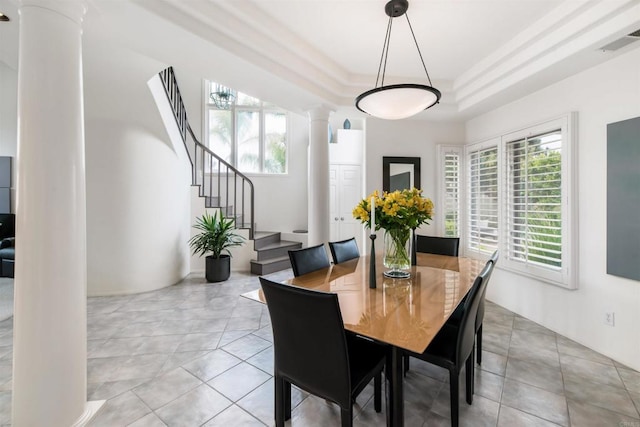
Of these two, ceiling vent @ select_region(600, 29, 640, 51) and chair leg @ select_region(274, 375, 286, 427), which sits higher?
ceiling vent @ select_region(600, 29, 640, 51)

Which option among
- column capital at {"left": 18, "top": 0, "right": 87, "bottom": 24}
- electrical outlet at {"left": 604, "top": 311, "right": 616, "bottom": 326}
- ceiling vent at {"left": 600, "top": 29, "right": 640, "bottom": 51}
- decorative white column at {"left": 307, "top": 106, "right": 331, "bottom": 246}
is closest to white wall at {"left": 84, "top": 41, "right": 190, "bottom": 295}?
column capital at {"left": 18, "top": 0, "right": 87, "bottom": 24}

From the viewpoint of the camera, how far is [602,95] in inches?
95.1

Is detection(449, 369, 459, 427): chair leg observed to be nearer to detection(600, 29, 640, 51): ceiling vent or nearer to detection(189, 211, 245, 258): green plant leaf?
detection(600, 29, 640, 51): ceiling vent

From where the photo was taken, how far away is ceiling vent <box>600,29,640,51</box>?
6.65 ft

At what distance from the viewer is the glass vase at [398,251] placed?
6.78ft

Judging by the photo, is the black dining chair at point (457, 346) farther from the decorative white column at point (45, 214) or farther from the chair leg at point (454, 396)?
the decorative white column at point (45, 214)

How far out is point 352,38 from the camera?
267 centimetres

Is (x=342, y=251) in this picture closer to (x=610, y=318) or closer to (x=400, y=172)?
(x=400, y=172)

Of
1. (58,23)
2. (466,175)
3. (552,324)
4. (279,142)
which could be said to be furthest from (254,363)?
(279,142)

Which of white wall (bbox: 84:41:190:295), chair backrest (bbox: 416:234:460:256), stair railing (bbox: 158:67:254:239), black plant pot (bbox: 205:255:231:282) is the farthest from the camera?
stair railing (bbox: 158:67:254:239)

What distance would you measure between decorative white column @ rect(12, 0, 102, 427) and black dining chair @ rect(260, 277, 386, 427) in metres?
1.12

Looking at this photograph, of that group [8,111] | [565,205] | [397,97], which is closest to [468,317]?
[397,97]

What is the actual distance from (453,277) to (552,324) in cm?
174

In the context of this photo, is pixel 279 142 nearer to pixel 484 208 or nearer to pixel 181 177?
pixel 181 177
